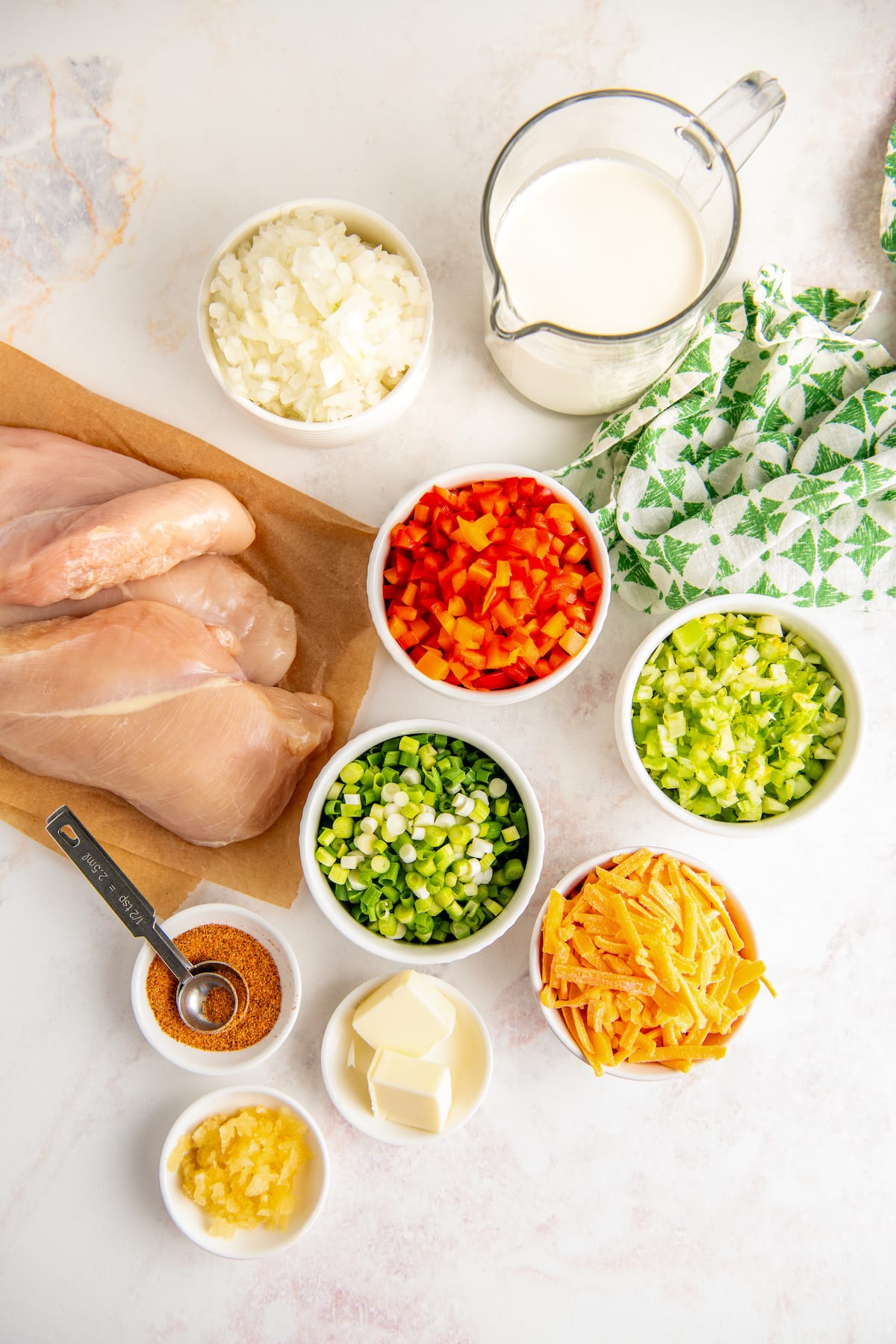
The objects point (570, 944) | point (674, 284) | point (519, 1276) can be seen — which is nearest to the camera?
point (674, 284)

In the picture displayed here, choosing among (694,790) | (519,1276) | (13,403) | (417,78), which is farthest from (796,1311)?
(417,78)

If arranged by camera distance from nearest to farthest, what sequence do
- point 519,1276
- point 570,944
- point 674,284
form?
point 674,284, point 570,944, point 519,1276

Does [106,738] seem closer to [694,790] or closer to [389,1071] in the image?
[389,1071]

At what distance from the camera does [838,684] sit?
68.4 inches

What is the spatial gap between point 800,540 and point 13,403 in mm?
1638

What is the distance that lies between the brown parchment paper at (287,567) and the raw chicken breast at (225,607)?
0.08 m

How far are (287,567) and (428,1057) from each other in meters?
1.03

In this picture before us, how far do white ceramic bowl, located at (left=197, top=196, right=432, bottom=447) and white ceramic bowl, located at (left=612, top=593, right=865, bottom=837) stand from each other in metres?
0.68

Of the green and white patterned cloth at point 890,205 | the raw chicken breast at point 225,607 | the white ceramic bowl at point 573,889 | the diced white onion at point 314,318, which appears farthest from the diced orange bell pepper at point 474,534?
the green and white patterned cloth at point 890,205

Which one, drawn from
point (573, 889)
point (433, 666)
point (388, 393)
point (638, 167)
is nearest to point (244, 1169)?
point (573, 889)

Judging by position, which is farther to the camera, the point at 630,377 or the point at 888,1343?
the point at 888,1343

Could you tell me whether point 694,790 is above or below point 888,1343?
above

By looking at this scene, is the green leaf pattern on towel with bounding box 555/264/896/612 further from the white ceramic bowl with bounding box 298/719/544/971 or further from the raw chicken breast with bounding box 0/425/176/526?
the raw chicken breast with bounding box 0/425/176/526

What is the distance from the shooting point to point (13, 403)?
74.4 inches
